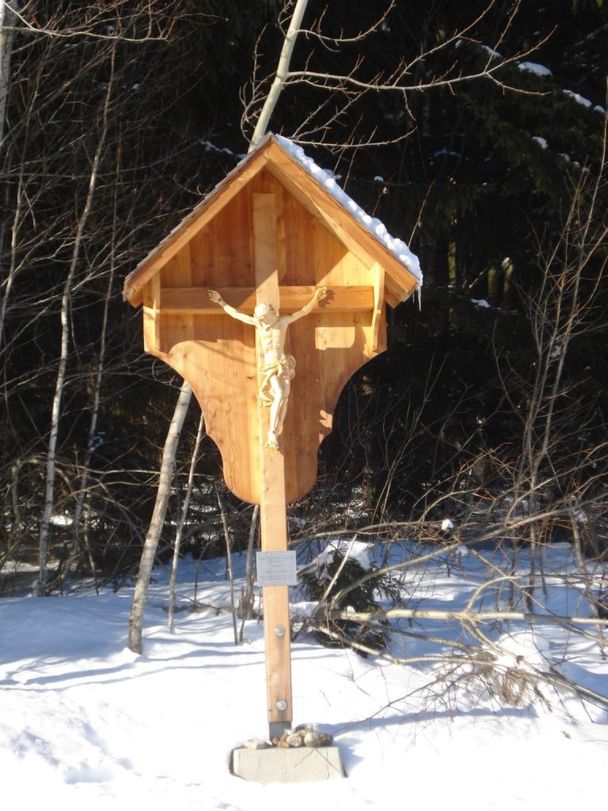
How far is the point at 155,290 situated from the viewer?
480 cm

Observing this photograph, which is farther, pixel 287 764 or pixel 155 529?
pixel 155 529

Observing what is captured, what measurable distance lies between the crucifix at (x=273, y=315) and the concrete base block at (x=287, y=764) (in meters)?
0.16

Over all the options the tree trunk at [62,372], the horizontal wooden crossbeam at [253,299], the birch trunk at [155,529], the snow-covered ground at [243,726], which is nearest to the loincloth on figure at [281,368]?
the horizontal wooden crossbeam at [253,299]

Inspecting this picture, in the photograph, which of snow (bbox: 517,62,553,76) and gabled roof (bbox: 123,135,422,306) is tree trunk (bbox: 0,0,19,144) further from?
snow (bbox: 517,62,553,76)

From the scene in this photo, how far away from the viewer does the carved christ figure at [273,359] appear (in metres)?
4.72

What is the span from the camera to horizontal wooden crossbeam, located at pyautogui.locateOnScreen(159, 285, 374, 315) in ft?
Answer: 16.0

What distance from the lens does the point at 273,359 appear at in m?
4.74

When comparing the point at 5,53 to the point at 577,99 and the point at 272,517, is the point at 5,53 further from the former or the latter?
the point at 577,99

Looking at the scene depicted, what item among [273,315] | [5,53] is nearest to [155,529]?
[273,315]

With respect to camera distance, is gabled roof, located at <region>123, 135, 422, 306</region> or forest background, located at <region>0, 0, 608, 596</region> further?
forest background, located at <region>0, 0, 608, 596</region>

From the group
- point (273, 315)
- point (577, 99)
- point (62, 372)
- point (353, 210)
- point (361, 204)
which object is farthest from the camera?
point (361, 204)

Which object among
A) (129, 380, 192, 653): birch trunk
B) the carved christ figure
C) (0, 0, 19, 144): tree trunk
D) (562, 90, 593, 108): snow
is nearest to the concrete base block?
the carved christ figure

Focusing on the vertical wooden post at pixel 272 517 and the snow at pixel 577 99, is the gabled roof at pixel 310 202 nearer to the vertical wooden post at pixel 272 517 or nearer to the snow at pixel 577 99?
the vertical wooden post at pixel 272 517

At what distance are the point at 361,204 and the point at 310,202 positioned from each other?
4578 millimetres
